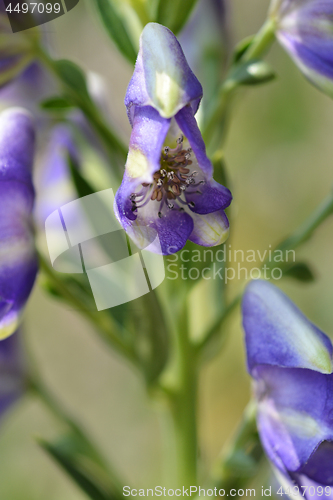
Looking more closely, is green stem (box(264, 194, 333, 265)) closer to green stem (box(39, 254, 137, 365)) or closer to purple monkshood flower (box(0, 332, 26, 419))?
green stem (box(39, 254, 137, 365))

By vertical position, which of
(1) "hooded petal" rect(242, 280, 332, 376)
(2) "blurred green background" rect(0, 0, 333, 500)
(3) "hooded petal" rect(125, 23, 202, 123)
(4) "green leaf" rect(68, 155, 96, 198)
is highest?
(3) "hooded petal" rect(125, 23, 202, 123)

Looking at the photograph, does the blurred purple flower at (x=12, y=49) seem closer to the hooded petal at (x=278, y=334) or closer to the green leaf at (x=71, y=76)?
the green leaf at (x=71, y=76)

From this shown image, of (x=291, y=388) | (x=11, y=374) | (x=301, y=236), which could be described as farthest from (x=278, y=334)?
(x=11, y=374)

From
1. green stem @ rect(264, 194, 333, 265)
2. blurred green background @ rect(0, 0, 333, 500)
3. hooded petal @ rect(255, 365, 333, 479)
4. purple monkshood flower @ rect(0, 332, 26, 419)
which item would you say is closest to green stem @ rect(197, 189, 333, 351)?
green stem @ rect(264, 194, 333, 265)

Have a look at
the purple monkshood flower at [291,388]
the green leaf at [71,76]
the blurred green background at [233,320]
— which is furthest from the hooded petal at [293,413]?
the blurred green background at [233,320]

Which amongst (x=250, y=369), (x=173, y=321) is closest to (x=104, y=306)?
(x=173, y=321)

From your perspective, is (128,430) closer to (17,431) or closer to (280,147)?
(17,431)

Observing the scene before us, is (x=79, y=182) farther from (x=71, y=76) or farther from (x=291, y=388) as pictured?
(x=291, y=388)
